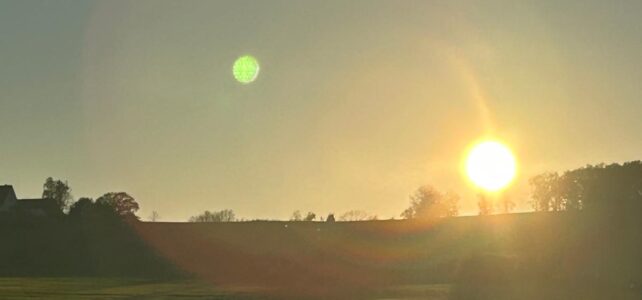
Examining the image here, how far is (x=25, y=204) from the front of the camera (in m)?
111

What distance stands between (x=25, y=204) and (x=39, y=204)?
5.76ft

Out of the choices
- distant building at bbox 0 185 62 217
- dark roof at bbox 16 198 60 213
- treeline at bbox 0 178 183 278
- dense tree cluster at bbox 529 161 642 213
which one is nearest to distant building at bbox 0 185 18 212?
distant building at bbox 0 185 62 217

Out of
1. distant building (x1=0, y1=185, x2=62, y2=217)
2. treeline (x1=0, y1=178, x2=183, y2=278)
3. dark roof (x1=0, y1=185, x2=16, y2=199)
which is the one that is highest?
dark roof (x1=0, y1=185, x2=16, y2=199)

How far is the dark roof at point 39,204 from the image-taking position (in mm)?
108875

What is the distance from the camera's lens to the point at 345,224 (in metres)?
83.3

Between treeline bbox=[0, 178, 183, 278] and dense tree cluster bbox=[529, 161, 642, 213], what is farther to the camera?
dense tree cluster bbox=[529, 161, 642, 213]

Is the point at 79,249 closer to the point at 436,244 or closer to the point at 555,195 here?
the point at 436,244

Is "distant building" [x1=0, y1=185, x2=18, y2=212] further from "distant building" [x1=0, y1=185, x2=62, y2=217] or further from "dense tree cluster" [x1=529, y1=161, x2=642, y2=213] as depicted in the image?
"dense tree cluster" [x1=529, y1=161, x2=642, y2=213]

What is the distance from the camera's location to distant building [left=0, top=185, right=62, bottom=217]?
104 meters

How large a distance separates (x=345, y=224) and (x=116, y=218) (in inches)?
855

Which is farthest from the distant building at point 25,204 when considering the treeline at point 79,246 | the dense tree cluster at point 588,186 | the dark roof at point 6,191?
the dense tree cluster at point 588,186

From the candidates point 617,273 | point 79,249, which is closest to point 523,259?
point 617,273

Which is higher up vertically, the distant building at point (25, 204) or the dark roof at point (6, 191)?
the dark roof at point (6, 191)

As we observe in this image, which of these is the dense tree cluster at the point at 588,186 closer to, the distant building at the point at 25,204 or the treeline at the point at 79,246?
the treeline at the point at 79,246
